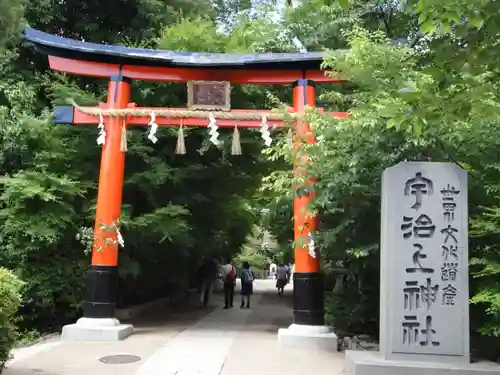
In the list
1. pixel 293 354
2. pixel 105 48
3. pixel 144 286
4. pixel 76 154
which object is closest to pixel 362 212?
pixel 293 354

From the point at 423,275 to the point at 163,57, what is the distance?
676 cm

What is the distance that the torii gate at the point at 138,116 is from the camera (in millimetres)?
10242

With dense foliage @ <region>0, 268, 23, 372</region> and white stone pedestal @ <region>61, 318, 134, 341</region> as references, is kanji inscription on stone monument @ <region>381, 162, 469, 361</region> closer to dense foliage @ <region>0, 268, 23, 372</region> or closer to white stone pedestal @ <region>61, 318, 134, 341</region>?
dense foliage @ <region>0, 268, 23, 372</region>

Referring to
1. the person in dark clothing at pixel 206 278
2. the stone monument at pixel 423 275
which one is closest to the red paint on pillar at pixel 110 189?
the stone monument at pixel 423 275

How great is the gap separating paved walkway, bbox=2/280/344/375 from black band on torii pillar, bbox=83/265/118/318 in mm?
774

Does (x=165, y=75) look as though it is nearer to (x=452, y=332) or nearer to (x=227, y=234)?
(x=452, y=332)

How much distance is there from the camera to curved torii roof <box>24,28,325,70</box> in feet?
35.5

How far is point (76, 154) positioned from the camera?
12.2 m

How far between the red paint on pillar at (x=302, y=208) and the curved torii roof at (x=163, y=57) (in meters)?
0.60

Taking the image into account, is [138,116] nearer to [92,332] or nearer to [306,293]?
[92,332]

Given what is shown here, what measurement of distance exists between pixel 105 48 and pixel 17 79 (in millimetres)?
4116

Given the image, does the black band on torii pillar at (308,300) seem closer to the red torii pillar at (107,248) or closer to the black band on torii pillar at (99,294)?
the red torii pillar at (107,248)

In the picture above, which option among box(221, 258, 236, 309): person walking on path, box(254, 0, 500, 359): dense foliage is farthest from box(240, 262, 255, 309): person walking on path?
box(254, 0, 500, 359): dense foliage

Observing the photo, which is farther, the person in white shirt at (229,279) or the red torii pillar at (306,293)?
the person in white shirt at (229,279)
